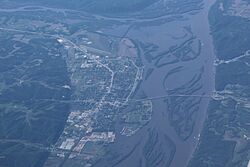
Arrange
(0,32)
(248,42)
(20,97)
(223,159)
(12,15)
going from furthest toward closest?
(12,15) < (0,32) < (248,42) < (20,97) < (223,159)

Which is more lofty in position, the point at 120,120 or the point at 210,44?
the point at 210,44

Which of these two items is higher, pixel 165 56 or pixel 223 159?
pixel 165 56

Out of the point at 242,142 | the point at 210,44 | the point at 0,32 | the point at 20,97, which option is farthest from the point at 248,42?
the point at 0,32

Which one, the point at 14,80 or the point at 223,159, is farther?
the point at 14,80

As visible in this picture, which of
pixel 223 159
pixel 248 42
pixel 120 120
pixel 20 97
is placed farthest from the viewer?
pixel 248 42

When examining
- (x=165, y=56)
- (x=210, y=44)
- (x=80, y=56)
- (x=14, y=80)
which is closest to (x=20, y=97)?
(x=14, y=80)

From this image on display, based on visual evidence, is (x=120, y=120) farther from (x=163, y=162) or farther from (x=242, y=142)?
(x=242, y=142)

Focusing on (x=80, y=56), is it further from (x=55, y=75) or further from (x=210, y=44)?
(x=210, y=44)

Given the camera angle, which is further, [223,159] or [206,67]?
[206,67]

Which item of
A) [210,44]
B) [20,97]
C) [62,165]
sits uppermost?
[210,44]

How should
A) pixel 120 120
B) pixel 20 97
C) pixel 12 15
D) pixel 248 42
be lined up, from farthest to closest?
pixel 12 15 → pixel 248 42 → pixel 20 97 → pixel 120 120
